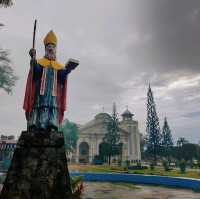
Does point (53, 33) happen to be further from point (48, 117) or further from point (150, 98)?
point (150, 98)

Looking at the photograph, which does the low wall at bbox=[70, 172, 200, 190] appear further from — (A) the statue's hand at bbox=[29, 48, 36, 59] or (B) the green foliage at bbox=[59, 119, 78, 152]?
(B) the green foliage at bbox=[59, 119, 78, 152]

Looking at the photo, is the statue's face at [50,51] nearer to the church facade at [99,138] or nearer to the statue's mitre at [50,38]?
the statue's mitre at [50,38]

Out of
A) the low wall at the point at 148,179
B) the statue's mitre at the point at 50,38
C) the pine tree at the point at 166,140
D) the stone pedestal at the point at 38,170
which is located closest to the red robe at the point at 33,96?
the stone pedestal at the point at 38,170

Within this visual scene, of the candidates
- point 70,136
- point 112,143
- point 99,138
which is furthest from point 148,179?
point 70,136

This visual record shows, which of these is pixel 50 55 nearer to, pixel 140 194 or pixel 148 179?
pixel 140 194

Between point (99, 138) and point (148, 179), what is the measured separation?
30.1 meters

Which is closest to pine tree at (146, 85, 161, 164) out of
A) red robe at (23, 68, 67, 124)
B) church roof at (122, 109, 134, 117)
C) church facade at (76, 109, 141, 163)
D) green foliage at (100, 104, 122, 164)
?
green foliage at (100, 104, 122, 164)

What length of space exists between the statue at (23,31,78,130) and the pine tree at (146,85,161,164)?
31587 millimetres

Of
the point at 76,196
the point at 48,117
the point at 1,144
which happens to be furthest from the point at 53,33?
the point at 1,144

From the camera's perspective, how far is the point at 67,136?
51.9 m

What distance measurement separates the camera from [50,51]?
723 centimetres

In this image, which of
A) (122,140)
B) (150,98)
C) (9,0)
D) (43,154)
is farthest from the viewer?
(122,140)

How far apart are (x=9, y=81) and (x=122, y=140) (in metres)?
29.9

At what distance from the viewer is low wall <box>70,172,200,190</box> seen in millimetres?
16016
